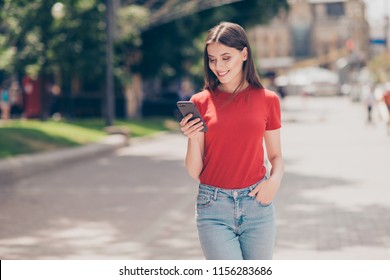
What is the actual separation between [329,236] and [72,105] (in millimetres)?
32491

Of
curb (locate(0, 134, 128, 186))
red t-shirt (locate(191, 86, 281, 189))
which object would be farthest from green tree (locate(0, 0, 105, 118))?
red t-shirt (locate(191, 86, 281, 189))

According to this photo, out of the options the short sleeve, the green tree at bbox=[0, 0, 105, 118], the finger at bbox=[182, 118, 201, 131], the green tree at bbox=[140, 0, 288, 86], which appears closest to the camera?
the finger at bbox=[182, 118, 201, 131]

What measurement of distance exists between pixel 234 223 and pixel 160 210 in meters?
7.43

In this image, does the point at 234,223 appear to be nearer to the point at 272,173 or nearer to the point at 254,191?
the point at 254,191

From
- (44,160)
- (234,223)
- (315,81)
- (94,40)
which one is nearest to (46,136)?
(44,160)

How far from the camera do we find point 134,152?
22969mm

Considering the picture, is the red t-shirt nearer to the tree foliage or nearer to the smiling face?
the smiling face

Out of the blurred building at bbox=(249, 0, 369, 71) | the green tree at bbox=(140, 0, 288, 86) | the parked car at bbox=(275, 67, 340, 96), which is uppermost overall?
the green tree at bbox=(140, 0, 288, 86)

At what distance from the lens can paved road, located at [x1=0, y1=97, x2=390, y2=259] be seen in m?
9.00

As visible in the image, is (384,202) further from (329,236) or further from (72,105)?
(72,105)

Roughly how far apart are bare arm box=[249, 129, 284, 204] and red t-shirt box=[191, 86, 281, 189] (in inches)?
2.1

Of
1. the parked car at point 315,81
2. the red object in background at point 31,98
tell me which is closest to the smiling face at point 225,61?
the red object in background at point 31,98

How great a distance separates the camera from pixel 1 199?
43.6ft
